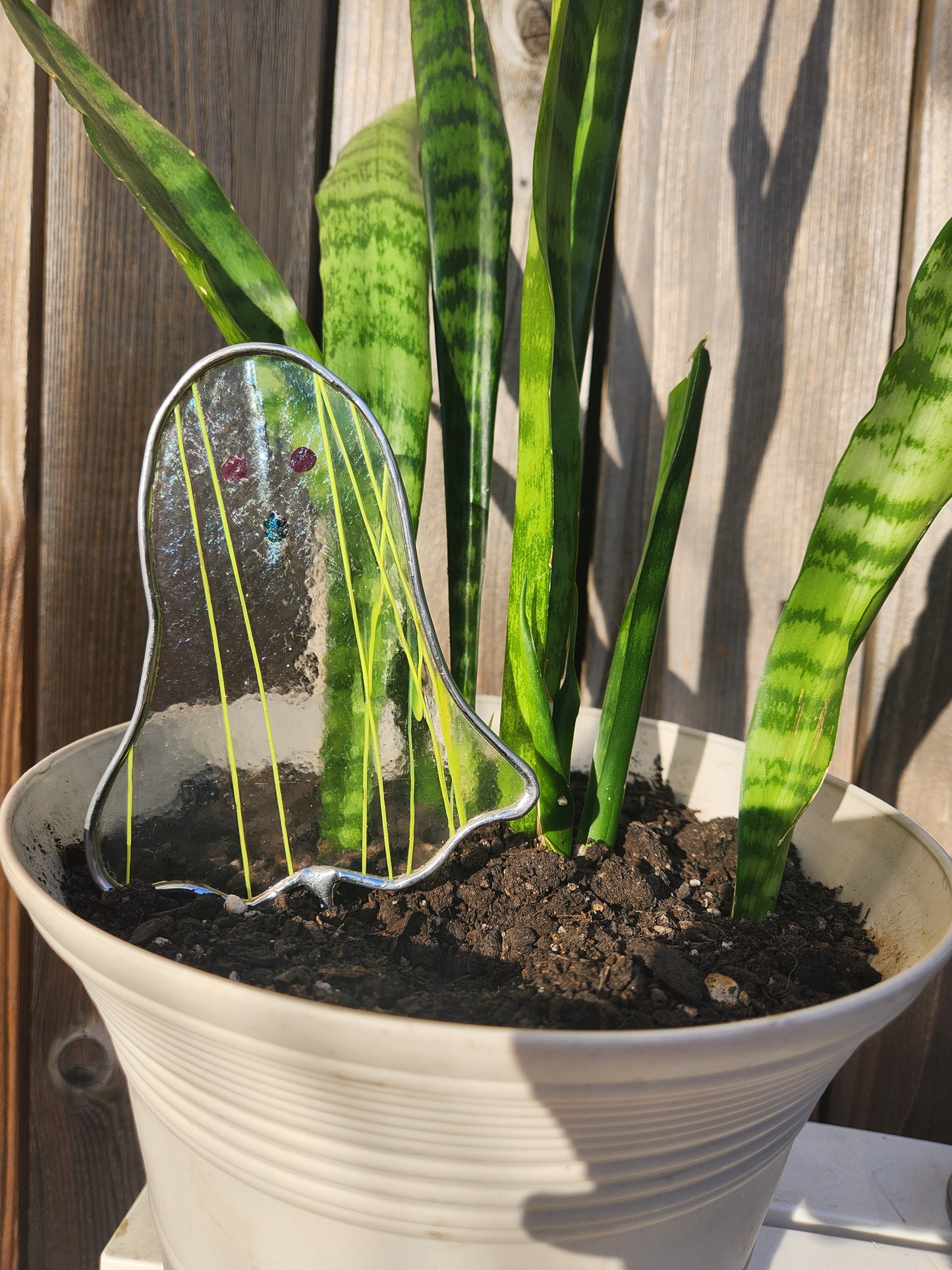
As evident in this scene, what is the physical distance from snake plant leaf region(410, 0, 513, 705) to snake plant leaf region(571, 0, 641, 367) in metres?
0.04

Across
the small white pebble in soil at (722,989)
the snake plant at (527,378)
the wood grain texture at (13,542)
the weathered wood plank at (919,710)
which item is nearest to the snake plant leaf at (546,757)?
the snake plant at (527,378)

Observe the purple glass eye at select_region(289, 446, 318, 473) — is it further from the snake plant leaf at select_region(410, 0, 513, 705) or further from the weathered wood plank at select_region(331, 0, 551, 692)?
the weathered wood plank at select_region(331, 0, 551, 692)

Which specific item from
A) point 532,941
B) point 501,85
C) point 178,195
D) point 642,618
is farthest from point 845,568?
point 501,85

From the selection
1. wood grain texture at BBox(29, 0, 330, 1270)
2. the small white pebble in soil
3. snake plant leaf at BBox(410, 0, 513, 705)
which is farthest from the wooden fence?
the small white pebble in soil

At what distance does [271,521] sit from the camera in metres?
0.38

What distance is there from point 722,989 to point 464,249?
1.23 ft

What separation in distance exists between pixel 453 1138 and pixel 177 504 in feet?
0.92

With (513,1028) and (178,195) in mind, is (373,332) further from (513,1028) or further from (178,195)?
(513,1028)

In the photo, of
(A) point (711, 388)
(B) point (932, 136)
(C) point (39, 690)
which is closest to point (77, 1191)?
(C) point (39, 690)

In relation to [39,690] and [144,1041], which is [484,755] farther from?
[39,690]

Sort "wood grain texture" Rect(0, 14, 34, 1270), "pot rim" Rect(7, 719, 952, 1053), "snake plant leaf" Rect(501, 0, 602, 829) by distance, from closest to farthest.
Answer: "pot rim" Rect(7, 719, 952, 1053) < "snake plant leaf" Rect(501, 0, 602, 829) < "wood grain texture" Rect(0, 14, 34, 1270)

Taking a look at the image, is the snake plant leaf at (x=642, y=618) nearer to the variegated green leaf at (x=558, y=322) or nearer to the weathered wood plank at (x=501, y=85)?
the variegated green leaf at (x=558, y=322)

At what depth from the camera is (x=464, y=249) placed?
1.39ft

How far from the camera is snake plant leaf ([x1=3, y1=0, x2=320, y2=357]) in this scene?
1.12 ft
